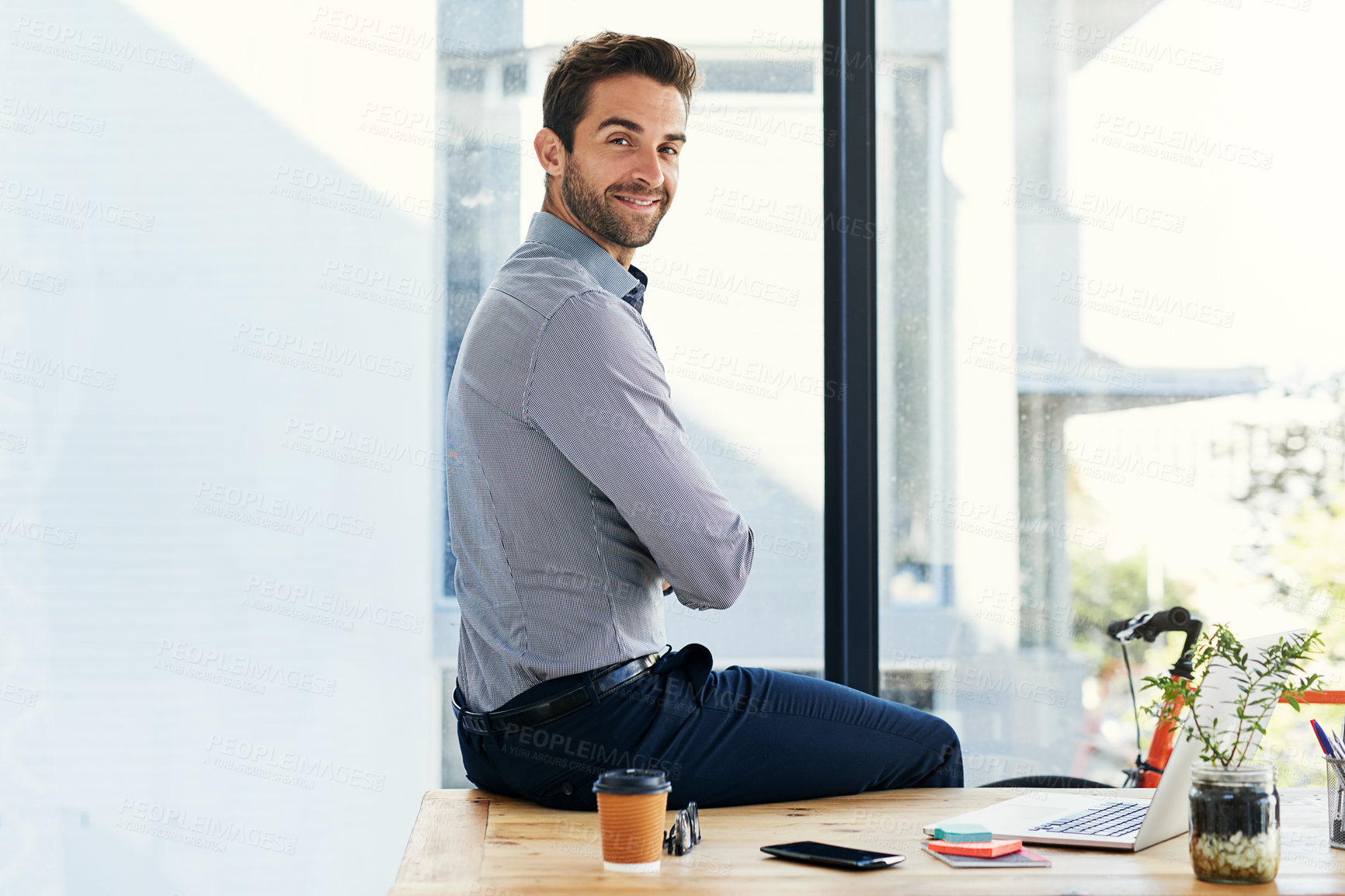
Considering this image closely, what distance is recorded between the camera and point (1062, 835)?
52.3 inches

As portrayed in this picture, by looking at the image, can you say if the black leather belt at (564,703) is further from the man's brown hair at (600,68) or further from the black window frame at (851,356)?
the black window frame at (851,356)

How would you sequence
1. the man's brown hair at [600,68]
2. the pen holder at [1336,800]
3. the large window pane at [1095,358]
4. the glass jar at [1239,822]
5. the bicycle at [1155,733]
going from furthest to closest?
the large window pane at [1095,358] < the bicycle at [1155,733] < the man's brown hair at [600,68] < the pen holder at [1336,800] < the glass jar at [1239,822]

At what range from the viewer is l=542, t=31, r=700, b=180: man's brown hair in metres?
1.86

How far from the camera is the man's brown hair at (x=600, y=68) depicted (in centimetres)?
186

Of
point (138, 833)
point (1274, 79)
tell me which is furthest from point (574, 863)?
point (1274, 79)

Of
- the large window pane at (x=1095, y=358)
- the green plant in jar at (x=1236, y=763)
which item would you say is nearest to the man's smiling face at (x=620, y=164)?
the large window pane at (x=1095, y=358)

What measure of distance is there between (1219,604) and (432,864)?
1.86 m

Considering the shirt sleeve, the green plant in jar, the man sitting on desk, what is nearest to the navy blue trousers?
the man sitting on desk

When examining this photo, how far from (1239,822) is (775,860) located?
1.58ft

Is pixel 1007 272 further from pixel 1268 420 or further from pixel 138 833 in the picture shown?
pixel 138 833

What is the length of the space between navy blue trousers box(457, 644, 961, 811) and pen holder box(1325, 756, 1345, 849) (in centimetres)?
51

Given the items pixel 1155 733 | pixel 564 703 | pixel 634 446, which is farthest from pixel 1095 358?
pixel 564 703

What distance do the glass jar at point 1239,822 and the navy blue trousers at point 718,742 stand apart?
0.56 m

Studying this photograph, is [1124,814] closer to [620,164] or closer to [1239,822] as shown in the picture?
[1239,822]
